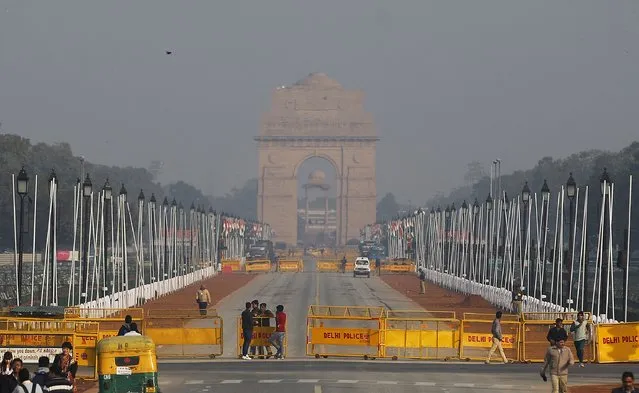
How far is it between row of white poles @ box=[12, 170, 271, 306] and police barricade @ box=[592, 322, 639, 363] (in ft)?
65.7

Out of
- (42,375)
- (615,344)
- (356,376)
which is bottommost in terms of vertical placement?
(356,376)

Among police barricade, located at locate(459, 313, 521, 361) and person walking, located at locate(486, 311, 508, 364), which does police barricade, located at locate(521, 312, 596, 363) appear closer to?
police barricade, located at locate(459, 313, 521, 361)

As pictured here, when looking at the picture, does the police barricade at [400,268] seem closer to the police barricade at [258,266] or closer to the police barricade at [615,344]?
the police barricade at [258,266]

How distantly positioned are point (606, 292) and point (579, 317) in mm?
15220

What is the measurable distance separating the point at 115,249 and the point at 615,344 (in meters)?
45.8

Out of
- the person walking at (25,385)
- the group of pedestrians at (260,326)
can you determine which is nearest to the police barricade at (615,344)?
the group of pedestrians at (260,326)

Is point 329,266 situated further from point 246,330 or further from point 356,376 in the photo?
point 356,376

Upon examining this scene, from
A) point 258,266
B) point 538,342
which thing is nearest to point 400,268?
point 258,266

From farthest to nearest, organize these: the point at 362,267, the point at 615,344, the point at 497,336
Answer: the point at 362,267
the point at 615,344
the point at 497,336

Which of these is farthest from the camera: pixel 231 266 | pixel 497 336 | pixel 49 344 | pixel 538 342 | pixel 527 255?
pixel 231 266

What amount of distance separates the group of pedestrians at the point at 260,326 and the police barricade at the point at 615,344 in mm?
8315

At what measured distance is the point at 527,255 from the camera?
7912 centimetres

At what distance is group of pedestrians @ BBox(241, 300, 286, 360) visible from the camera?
137 feet

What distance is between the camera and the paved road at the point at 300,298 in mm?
52647
